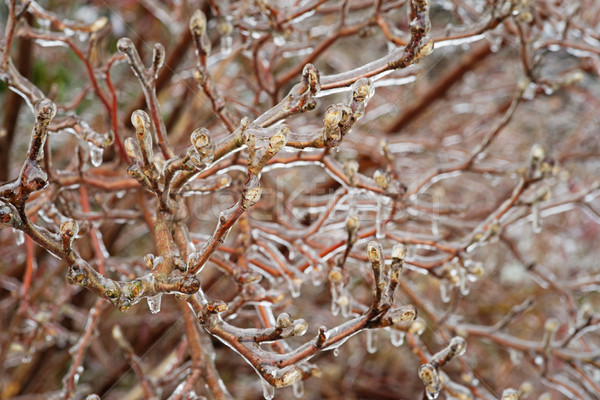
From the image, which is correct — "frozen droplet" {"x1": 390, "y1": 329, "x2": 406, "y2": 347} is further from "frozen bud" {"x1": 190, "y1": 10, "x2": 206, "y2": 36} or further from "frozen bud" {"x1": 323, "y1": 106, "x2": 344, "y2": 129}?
"frozen bud" {"x1": 190, "y1": 10, "x2": 206, "y2": 36}

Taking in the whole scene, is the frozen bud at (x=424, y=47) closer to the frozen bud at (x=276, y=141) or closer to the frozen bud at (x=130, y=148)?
the frozen bud at (x=276, y=141)

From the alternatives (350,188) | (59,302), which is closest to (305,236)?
(350,188)

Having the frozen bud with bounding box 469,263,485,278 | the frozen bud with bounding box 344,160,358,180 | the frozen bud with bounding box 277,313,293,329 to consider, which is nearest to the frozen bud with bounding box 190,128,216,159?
the frozen bud with bounding box 277,313,293,329

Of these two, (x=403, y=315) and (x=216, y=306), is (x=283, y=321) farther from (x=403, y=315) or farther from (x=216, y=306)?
(x=403, y=315)

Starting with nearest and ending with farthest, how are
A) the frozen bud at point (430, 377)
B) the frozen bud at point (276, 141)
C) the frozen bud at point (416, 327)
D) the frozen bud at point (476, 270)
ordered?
1. the frozen bud at point (276, 141)
2. the frozen bud at point (430, 377)
3. the frozen bud at point (416, 327)
4. the frozen bud at point (476, 270)

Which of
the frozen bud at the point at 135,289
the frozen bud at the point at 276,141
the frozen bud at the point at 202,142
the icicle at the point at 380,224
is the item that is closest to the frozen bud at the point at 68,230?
the frozen bud at the point at 135,289

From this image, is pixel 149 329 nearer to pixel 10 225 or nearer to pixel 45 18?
pixel 45 18
